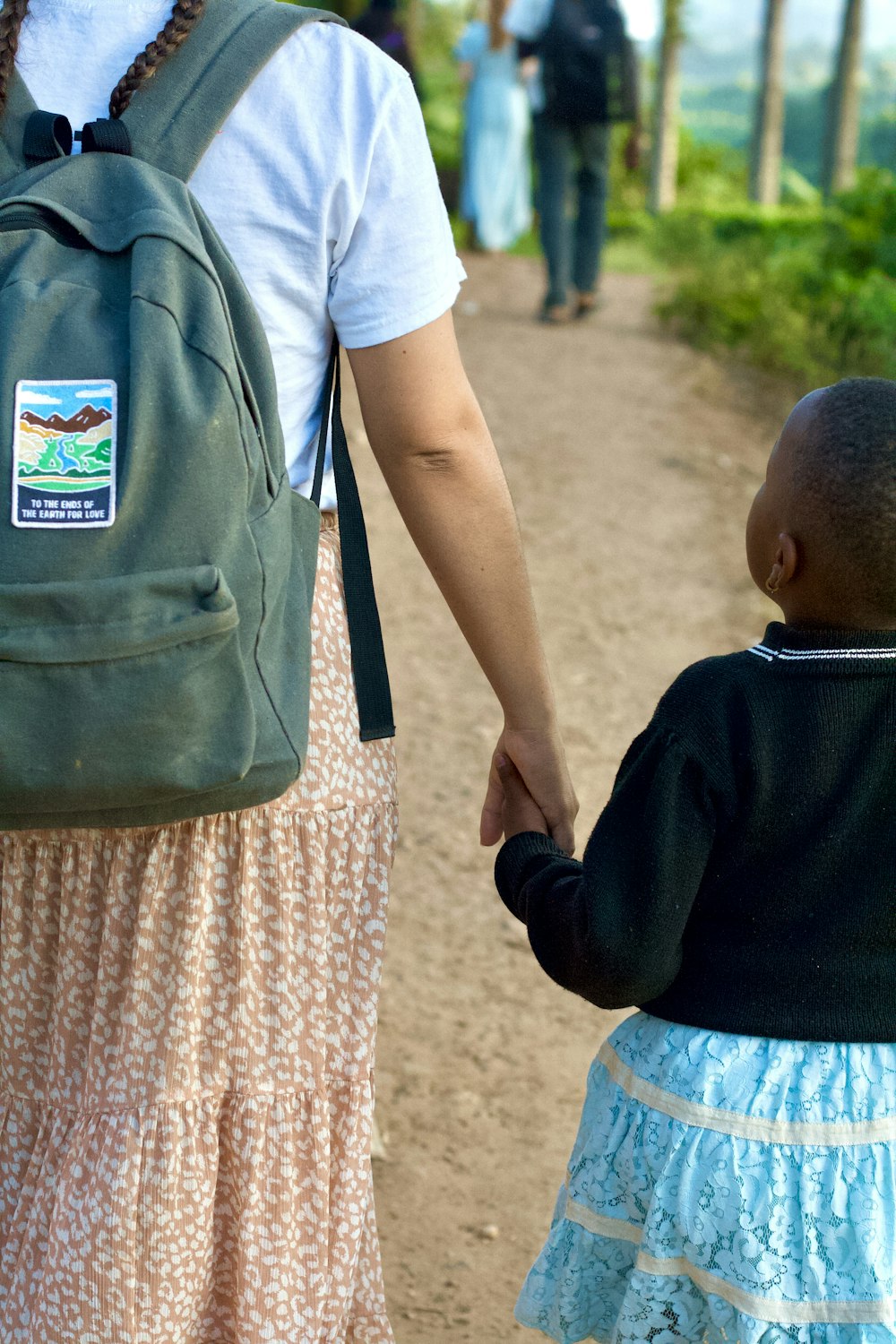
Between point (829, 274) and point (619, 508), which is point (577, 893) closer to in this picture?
point (619, 508)

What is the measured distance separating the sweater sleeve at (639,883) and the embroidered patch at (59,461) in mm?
626

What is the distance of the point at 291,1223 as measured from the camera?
1710 millimetres

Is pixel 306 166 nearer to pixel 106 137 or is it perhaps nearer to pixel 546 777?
pixel 106 137

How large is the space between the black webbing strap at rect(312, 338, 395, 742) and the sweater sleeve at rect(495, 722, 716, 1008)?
0.98 ft

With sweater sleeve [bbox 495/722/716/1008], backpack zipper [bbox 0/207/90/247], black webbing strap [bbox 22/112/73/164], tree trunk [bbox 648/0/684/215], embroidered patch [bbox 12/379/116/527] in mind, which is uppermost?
black webbing strap [bbox 22/112/73/164]

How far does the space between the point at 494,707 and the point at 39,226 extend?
3.61 m

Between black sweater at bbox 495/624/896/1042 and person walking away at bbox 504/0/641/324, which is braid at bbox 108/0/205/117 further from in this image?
person walking away at bbox 504/0/641/324

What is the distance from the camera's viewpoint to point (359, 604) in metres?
1.74

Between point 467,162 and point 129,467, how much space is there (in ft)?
39.5

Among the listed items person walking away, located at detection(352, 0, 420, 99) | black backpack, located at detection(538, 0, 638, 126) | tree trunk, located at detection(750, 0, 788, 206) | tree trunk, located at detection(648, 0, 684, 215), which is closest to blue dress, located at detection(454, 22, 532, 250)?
person walking away, located at detection(352, 0, 420, 99)

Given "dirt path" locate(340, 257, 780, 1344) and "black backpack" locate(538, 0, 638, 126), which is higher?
"black backpack" locate(538, 0, 638, 126)

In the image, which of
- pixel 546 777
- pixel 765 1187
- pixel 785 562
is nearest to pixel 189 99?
pixel 785 562

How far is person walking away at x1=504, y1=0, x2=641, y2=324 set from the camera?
8.55 meters

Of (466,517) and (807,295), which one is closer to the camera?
(466,517)
